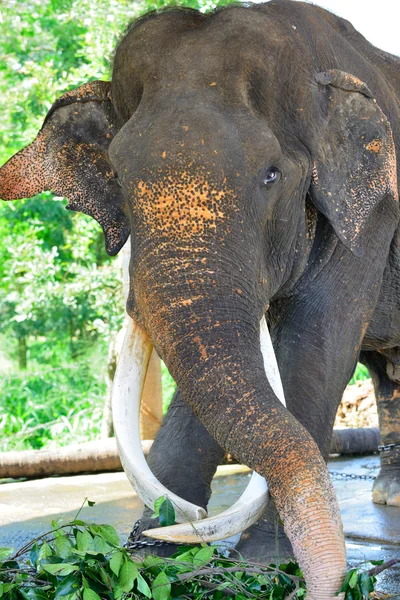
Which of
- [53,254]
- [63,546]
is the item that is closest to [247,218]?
[63,546]

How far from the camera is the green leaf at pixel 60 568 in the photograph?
2.85 m

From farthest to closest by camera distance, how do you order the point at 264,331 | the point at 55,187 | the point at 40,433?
the point at 40,433, the point at 55,187, the point at 264,331

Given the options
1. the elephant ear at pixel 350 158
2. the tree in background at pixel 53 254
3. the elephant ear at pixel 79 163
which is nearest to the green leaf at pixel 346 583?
the elephant ear at pixel 350 158

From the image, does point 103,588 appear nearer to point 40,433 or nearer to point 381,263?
point 381,263

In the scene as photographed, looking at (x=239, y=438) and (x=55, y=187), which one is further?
(x=55, y=187)

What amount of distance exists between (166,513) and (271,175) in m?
1.29

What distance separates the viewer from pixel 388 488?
18.4 ft

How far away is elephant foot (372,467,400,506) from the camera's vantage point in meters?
5.56

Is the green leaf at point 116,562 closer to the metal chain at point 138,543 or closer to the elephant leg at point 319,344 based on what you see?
the metal chain at point 138,543

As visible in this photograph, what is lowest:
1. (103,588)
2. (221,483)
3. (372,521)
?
(221,483)

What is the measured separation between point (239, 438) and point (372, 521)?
2.36 meters

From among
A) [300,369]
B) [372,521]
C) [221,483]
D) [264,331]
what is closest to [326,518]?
[264,331]

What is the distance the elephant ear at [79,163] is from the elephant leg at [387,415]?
195cm

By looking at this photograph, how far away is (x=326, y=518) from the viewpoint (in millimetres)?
2699
